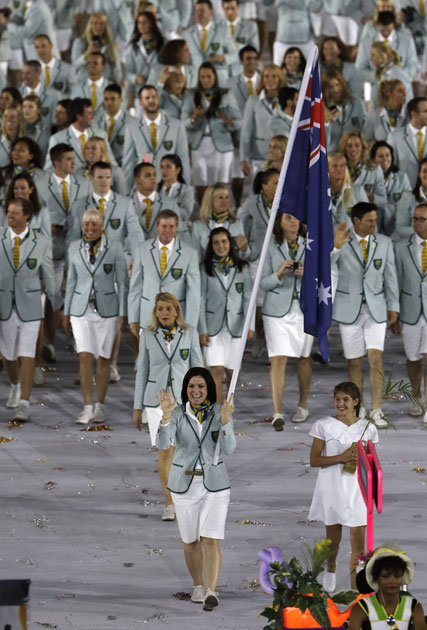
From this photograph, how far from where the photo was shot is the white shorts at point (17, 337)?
1420 cm

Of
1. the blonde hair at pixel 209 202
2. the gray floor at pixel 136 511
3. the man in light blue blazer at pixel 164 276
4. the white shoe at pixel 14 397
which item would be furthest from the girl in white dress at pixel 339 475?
the white shoe at pixel 14 397

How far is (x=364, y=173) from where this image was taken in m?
15.7

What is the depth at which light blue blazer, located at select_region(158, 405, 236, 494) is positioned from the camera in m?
10.3

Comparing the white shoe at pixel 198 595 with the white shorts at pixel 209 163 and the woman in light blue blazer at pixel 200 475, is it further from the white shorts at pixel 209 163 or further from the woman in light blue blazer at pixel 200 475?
the white shorts at pixel 209 163

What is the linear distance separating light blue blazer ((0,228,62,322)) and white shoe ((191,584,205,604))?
4492 millimetres

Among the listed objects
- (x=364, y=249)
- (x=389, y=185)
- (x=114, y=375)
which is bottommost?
(x=114, y=375)

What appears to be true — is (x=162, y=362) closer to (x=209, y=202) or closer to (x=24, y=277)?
(x=24, y=277)

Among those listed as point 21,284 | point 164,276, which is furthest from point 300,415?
point 21,284

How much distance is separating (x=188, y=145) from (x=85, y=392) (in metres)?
4.51

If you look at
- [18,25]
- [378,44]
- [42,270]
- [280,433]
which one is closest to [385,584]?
[280,433]

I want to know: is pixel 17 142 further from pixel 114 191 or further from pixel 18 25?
pixel 18 25

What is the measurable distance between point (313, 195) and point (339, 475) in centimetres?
179

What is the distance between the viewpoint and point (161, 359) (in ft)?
39.9

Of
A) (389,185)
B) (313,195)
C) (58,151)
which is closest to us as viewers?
(313,195)
